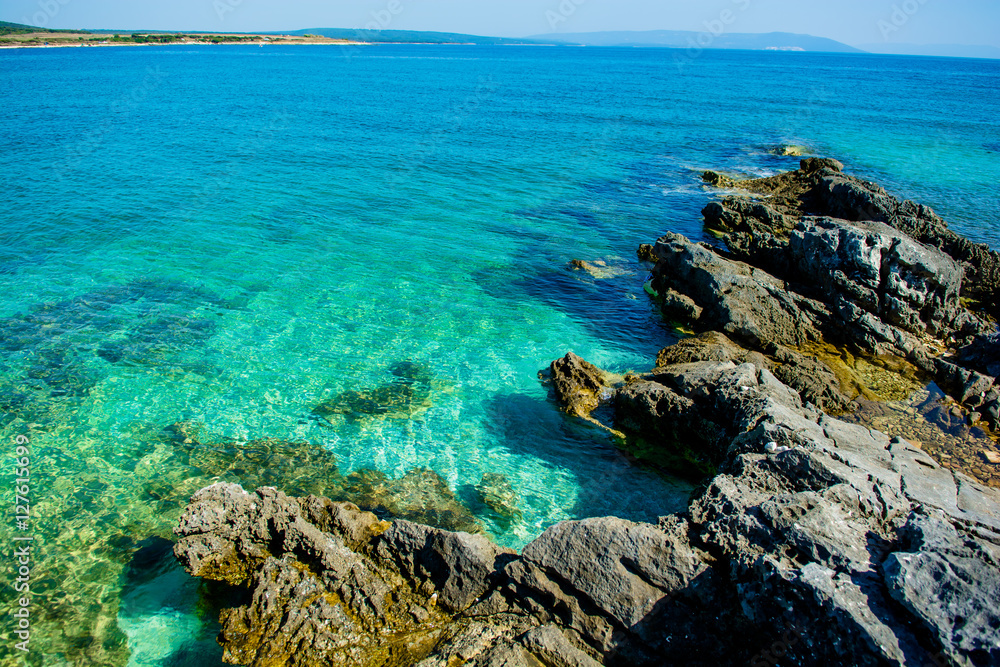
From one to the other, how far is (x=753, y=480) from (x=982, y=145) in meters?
63.8

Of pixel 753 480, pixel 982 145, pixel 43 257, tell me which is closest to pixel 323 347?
pixel 753 480

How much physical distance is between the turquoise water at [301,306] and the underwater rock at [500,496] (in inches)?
4.4

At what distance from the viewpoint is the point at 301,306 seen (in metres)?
21.1

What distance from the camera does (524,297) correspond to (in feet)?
74.0

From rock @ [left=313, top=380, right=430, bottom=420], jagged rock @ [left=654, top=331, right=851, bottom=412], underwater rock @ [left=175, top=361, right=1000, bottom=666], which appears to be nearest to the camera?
underwater rock @ [left=175, top=361, right=1000, bottom=666]

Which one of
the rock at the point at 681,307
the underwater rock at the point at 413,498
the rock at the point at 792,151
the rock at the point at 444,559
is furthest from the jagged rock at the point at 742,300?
the rock at the point at 792,151

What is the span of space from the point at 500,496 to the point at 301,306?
478 inches

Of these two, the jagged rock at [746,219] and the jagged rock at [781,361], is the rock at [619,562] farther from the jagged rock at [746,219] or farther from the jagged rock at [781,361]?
the jagged rock at [746,219]

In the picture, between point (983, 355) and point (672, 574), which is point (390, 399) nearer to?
point (672, 574)

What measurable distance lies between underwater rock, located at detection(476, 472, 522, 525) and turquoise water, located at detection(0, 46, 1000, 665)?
11 cm

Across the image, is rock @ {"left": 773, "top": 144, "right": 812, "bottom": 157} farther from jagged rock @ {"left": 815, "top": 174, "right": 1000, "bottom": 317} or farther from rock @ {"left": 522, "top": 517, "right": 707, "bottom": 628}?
rock @ {"left": 522, "top": 517, "right": 707, "bottom": 628}

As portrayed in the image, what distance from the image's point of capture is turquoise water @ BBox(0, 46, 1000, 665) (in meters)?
12.2

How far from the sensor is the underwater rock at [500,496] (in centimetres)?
1234

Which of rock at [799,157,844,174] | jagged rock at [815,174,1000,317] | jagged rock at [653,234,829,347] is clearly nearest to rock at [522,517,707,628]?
jagged rock at [653,234,829,347]
